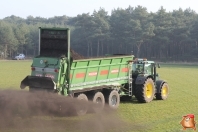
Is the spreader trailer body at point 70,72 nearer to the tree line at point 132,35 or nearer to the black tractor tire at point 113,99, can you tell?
the black tractor tire at point 113,99

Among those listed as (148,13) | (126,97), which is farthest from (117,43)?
(126,97)

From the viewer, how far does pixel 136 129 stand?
41.0 ft

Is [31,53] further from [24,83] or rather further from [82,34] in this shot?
[24,83]

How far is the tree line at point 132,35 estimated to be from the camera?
95.4 m

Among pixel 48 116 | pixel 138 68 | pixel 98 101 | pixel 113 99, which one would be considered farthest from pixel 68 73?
pixel 138 68

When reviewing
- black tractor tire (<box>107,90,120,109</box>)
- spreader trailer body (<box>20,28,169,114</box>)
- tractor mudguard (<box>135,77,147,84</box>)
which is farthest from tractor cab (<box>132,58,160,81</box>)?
black tractor tire (<box>107,90,120,109</box>)

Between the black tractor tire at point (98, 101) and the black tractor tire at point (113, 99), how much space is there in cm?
51

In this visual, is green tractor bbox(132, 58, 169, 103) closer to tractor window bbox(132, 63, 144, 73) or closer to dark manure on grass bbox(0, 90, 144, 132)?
tractor window bbox(132, 63, 144, 73)

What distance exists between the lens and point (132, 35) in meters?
99.8

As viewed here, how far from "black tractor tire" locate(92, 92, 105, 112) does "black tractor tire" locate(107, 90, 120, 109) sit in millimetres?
507

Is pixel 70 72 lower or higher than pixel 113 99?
higher

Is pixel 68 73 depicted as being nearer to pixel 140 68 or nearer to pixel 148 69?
pixel 140 68

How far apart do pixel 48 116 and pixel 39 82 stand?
152 centimetres

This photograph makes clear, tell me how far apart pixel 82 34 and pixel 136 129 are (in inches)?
3752
